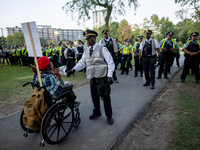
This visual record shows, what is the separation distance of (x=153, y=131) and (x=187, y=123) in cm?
83

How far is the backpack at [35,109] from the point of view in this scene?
2344 millimetres

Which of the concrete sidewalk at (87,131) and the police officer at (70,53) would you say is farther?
the police officer at (70,53)

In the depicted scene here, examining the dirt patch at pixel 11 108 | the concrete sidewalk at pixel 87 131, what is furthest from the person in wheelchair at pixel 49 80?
the dirt patch at pixel 11 108

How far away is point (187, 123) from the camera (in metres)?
3.16

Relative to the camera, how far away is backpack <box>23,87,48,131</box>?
234 cm

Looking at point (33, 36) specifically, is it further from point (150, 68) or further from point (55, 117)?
point (150, 68)

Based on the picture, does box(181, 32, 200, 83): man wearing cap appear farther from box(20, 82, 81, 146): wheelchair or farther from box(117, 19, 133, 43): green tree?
box(117, 19, 133, 43): green tree

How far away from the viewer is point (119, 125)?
3275 millimetres

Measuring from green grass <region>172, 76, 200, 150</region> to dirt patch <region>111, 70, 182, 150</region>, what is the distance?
5.0 inches

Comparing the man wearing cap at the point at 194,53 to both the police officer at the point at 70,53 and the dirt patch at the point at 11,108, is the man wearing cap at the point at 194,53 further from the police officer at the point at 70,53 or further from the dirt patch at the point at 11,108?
the dirt patch at the point at 11,108

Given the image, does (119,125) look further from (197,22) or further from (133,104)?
(197,22)

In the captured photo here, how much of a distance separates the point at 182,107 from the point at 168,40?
4.56m

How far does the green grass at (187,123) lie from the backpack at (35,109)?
2355mm

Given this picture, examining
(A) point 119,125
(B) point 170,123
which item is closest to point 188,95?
(B) point 170,123
